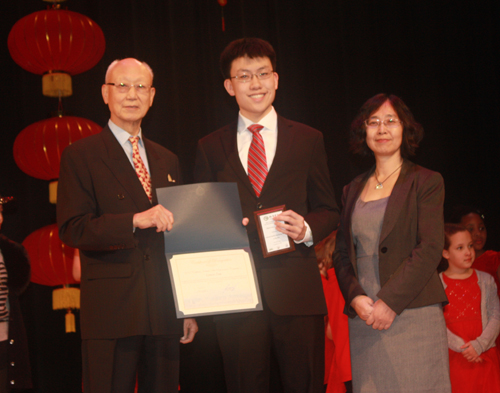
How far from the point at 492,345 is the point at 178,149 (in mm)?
2558

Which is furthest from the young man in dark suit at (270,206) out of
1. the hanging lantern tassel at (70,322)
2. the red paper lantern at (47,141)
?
the hanging lantern tassel at (70,322)

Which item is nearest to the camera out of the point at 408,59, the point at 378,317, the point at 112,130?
the point at 378,317

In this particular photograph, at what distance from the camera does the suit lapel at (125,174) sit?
2.10 metres

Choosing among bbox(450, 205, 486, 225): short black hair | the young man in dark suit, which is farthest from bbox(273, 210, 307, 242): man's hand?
bbox(450, 205, 486, 225): short black hair

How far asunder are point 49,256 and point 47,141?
782mm

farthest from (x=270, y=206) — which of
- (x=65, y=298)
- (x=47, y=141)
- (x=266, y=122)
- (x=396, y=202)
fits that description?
(x=65, y=298)

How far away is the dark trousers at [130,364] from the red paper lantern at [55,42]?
7.84 feet

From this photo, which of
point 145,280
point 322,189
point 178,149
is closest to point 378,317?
point 322,189

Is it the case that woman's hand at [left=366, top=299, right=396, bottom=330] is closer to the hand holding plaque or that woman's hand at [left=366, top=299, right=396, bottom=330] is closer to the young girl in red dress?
the hand holding plaque

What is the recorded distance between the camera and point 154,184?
2174mm

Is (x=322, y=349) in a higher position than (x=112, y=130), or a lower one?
lower

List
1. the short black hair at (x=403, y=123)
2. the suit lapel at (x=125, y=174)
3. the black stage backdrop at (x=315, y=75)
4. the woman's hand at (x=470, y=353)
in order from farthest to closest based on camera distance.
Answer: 1. the black stage backdrop at (x=315, y=75)
2. the woman's hand at (x=470, y=353)
3. the short black hair at (x=403, y=123)
4. the suit lapel at (x=125, y=174)

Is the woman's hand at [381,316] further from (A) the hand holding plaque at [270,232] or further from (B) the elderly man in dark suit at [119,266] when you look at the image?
(B) the elderly man in dark suit at [119,266]

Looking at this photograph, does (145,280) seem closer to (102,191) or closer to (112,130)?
(102,191)
